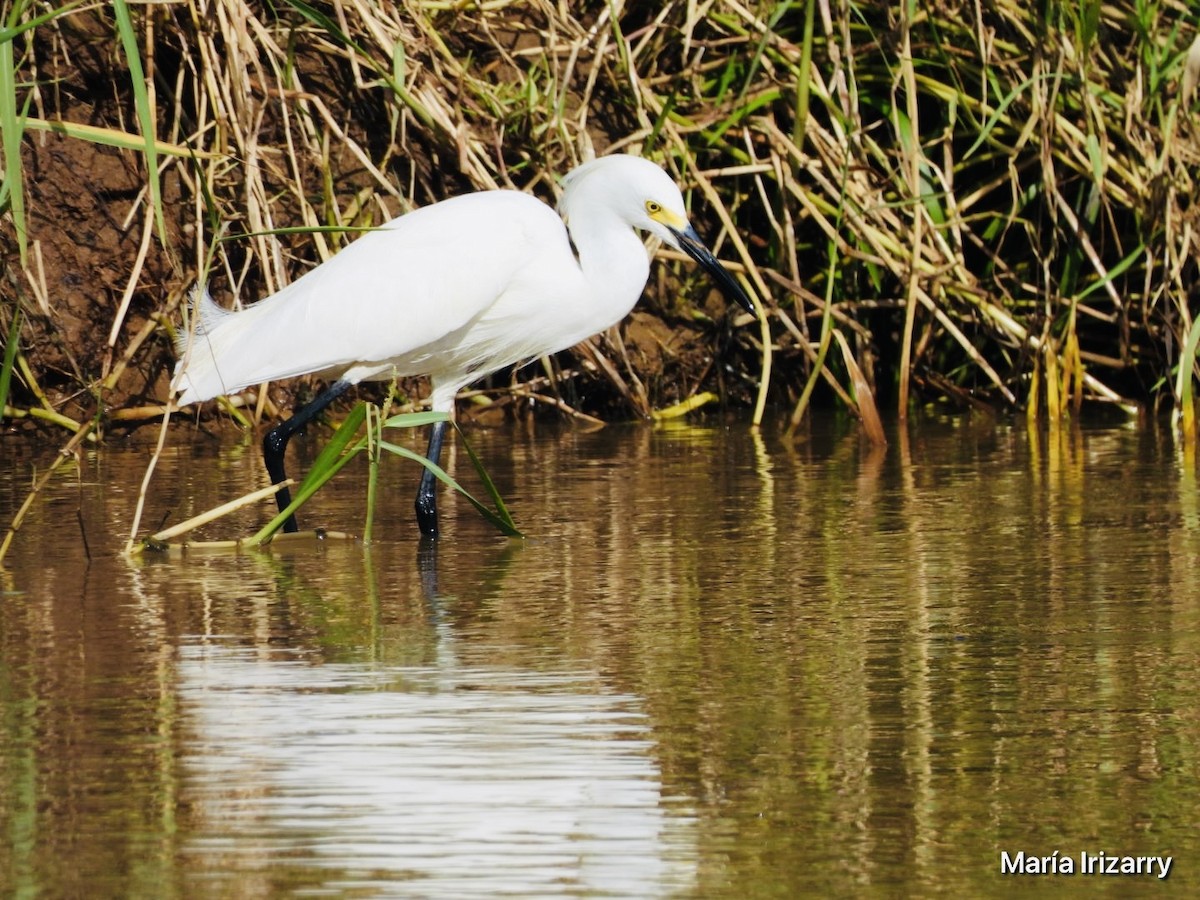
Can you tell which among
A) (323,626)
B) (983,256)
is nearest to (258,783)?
(323,626)

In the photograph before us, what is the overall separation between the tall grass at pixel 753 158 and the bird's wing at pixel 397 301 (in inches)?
46.2

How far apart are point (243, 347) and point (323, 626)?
161 centimetres

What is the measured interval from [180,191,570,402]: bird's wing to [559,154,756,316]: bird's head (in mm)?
181

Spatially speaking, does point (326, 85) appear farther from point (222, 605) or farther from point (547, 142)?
point (222, 605)

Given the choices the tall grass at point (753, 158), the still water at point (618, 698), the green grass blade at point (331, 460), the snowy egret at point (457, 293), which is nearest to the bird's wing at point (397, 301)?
the snowy egret at point (457, 293)

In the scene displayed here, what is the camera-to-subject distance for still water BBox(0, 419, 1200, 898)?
2.05 metres

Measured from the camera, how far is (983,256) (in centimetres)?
699

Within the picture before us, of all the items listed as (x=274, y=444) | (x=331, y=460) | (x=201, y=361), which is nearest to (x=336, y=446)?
(x=331, y=460)

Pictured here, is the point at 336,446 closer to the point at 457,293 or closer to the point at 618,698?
the point at 457,293

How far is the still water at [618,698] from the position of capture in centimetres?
205

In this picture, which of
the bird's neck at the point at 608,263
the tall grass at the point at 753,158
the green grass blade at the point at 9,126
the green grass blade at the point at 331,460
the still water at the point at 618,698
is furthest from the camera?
the tall grass at the point at 753,158

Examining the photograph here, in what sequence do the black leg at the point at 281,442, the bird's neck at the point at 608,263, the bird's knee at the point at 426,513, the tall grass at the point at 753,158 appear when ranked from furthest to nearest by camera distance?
the tall grass at the point at 753,158
the bird's neck at the point at 608,263
the black leg at the point at 281,442
the bird's knee at the point at 426,513

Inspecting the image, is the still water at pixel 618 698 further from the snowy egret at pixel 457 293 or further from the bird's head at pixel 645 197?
the bird's head at pixel 645 197

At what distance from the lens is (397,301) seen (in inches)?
184
